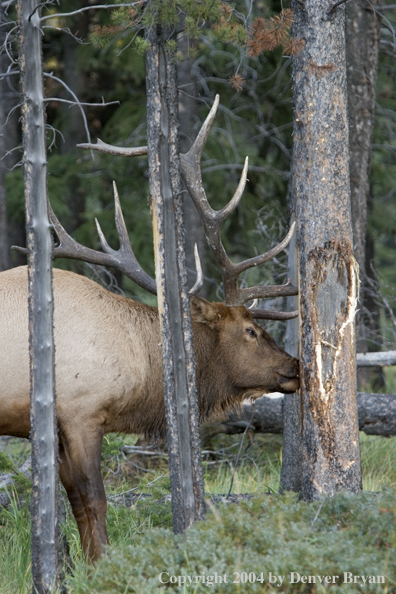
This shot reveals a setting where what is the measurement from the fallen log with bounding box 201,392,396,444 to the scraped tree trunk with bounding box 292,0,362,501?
2.07 m

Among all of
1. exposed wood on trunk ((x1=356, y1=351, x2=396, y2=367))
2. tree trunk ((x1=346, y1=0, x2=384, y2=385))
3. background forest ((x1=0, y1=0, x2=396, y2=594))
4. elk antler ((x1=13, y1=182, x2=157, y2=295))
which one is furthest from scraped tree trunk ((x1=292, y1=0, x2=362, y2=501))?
exposed wood on trunk ((x1=356, y1=351, x2=396, y2=367))

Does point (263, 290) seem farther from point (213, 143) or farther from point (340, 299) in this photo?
point (213, 143)

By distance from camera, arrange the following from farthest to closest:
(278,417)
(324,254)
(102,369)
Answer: (278,417) → (102,369) → (324,254)

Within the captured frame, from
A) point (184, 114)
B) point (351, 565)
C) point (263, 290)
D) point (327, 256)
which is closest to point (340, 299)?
point (327, 256)

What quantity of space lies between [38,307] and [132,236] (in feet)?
15.9

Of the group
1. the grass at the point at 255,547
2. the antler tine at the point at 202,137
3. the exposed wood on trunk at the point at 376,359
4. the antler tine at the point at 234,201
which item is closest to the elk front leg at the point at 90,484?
the grass at the point at 255,547

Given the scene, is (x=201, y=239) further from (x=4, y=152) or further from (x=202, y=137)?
(x=202, y=137)

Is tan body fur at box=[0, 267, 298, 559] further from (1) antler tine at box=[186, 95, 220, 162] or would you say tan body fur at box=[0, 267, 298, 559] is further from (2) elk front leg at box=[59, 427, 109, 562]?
(1) antler tine at box=[186, 95, 220, 162]

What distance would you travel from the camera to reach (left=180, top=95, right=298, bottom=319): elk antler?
15.1 feet

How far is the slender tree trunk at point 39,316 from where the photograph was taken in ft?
11.7

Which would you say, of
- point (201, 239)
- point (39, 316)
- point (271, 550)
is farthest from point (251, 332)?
point (201, 239)

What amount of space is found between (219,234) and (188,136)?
333 centimetres

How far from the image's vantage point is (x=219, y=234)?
491 cm

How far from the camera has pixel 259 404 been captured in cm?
678
